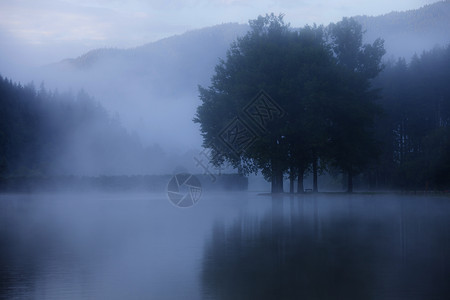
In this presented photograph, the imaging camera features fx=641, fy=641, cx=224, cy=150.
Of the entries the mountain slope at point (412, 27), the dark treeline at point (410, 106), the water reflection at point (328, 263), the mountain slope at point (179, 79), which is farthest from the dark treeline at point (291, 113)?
the mountain slope at point (412, 27)

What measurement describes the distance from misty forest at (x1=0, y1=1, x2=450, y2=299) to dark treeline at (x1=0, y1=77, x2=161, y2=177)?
1.20 ft

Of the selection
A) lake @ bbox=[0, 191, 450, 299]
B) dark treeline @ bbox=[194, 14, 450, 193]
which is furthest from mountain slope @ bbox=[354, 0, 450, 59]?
lake @ bbox=[0, 191, 450, 299]

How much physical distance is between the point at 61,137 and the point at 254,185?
4510 centimetres

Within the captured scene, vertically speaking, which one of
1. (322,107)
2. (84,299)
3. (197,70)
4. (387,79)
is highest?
(197,70)

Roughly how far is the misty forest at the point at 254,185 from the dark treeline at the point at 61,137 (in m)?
0.37

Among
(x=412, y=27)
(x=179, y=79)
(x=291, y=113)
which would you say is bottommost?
(x=291, y=113)

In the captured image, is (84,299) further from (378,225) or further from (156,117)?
(156,117)

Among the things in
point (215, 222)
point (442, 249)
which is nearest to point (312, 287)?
point (442, 249)

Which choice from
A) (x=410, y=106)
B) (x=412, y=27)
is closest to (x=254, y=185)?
(x=410, y=106)

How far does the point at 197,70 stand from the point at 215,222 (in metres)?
174

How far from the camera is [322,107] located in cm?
5269

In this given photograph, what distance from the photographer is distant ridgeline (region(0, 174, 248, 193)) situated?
248ft

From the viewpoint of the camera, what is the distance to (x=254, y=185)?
143875 mm

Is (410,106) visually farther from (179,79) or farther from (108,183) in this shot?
(179,79)
